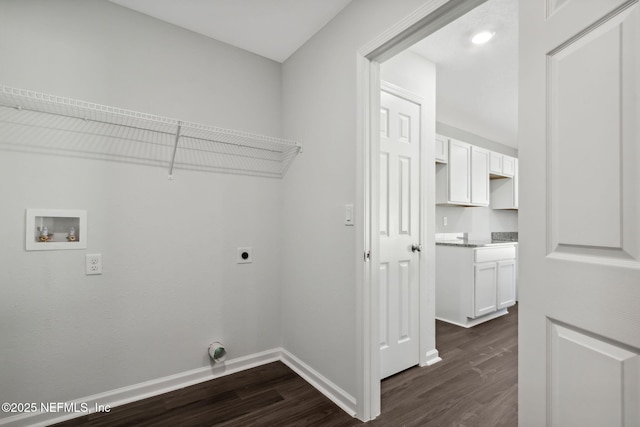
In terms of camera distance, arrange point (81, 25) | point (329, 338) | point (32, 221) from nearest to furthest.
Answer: point (32, 221) → point (81, 25) → point (329, 338)

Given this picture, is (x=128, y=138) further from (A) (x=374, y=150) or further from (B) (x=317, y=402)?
(B) (x=317, y=402)

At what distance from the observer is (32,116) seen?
1651mm

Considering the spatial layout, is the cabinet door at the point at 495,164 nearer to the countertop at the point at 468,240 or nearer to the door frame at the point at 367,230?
the countertop at the point at 468,240

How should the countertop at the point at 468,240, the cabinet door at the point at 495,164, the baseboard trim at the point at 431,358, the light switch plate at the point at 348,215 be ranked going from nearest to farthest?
the light switch plate at the point at 348,215
the baseboard trim at the point at 431,358
the countertop at the point at 468,240
the cabinet door at the point at 495,164

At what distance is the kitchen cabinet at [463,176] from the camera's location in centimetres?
356

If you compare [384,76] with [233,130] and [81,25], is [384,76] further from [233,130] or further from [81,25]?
[81,25]

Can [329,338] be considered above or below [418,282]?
below

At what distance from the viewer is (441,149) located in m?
3.44

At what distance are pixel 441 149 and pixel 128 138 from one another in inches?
118

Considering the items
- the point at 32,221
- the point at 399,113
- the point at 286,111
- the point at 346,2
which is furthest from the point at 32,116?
the point at 399,113

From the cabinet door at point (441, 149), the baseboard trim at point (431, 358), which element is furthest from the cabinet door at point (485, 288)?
the cabinet door at point (441, 149)

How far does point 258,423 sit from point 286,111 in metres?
2.14

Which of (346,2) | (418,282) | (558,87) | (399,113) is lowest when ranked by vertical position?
(418,282)

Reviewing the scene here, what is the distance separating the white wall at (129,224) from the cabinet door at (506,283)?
2.82m
